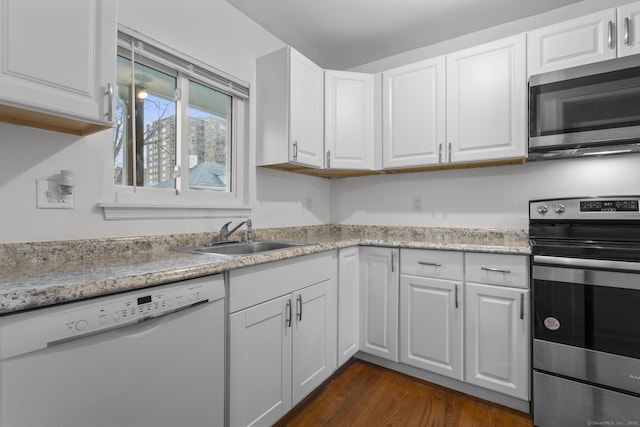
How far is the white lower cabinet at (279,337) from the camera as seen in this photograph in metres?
1.33

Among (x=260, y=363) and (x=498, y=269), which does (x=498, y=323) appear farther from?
(x=260, y=363)

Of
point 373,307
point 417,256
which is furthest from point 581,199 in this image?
point 373,307

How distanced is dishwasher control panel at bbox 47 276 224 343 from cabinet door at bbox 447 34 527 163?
1.81 meters

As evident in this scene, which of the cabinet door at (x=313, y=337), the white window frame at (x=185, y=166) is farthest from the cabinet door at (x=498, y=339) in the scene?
the white window frame at (x=185, y=166)

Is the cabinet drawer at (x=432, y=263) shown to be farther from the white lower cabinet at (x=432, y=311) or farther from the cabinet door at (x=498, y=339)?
the cabinet door at (x=498, y=339)

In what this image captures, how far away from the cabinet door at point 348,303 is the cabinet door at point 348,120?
709mm

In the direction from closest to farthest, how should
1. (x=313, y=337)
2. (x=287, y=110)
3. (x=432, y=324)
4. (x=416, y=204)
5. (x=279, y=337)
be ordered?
(x=279, y=337), (x=313, y=337), (x=432, y=324), (x=287, y=110), (x=416, y=204)

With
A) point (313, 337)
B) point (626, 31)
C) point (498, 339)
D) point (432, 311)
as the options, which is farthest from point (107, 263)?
point (626, 31)

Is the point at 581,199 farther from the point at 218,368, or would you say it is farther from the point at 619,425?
the point at 218,368

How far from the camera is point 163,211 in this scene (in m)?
1.68

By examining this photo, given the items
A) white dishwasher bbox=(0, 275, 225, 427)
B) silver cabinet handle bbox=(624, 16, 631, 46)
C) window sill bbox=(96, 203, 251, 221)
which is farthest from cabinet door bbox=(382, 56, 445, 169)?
white dishwasher bbox=(0, 275, 225, 427)

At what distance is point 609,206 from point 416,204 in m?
1.17

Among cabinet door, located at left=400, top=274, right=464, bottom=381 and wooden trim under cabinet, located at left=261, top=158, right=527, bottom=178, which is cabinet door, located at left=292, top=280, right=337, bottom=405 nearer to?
cabinet door, located at left=400, top=274, right=464, bottom=381

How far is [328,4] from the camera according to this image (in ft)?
7.05
